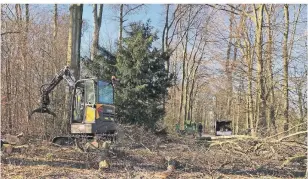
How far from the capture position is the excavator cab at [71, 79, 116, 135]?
11.9 meters

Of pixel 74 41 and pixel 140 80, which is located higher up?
pixel 74 41

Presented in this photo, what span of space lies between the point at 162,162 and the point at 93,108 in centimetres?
423

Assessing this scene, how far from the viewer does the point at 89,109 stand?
39.2 feet

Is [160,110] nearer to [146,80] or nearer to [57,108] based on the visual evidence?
[146,80]

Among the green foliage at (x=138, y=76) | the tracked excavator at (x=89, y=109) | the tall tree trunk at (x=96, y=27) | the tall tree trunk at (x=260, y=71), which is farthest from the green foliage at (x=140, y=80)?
the tall tree trunk at (x=260, y=71)

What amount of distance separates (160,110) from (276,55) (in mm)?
6110

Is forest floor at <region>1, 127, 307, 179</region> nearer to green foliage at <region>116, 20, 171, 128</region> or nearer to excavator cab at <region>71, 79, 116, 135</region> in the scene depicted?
excavator cab at <region>71, 79, 116, 135</region>

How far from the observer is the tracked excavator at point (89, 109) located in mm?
11812

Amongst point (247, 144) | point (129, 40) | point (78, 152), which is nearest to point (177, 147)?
point (247, 144)

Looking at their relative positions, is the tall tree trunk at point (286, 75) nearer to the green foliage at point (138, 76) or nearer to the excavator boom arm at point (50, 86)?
the green foliage at point (138, 76)

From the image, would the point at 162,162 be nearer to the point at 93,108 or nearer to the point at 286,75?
the point at 93,108

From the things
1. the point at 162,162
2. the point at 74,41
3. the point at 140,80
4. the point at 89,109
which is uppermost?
the point at 74,41

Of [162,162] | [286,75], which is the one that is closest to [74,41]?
[162,162]

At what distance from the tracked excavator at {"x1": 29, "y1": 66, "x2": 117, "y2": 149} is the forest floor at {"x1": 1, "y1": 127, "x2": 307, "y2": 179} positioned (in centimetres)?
181
